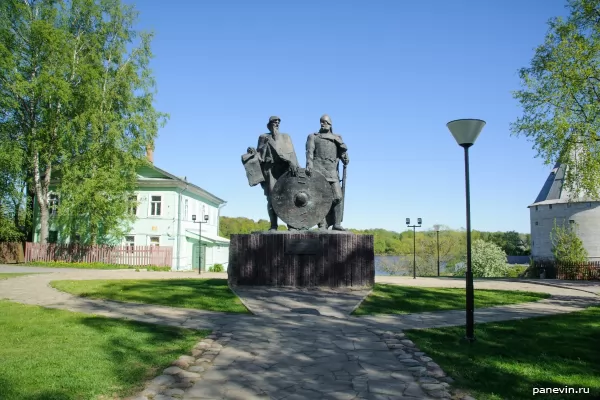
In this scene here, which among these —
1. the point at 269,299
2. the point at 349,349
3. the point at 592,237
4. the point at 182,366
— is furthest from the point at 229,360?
the point at 592,237

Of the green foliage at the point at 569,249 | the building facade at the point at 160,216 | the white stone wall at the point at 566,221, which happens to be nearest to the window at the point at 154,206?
the building facade at the point at 160,216

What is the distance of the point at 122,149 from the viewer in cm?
2870

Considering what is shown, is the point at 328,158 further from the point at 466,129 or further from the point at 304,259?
the point at 466,129

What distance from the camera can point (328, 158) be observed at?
11578 mm

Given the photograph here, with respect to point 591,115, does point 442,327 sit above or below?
below

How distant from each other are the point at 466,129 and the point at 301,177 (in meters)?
5.12

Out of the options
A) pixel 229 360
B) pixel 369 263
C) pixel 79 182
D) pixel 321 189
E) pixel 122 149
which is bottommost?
pixel 229 360

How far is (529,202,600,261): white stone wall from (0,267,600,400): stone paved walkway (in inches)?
1191

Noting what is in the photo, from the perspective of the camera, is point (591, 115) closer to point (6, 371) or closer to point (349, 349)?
point (349, 349)

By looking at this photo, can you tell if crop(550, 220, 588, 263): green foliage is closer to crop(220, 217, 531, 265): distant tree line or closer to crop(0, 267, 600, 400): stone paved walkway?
crop(220, 217, 531, 265): distant tree line

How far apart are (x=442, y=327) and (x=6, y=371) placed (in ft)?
19.1

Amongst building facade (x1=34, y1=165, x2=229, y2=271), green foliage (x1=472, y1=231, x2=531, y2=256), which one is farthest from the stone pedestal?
green foliage (x1=472, y1=231, x2=531, y2=256)

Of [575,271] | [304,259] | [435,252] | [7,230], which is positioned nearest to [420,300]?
[304,259]

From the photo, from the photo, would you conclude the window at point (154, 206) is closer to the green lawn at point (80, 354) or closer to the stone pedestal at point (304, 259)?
the stone pedestal at point (304, 259)
